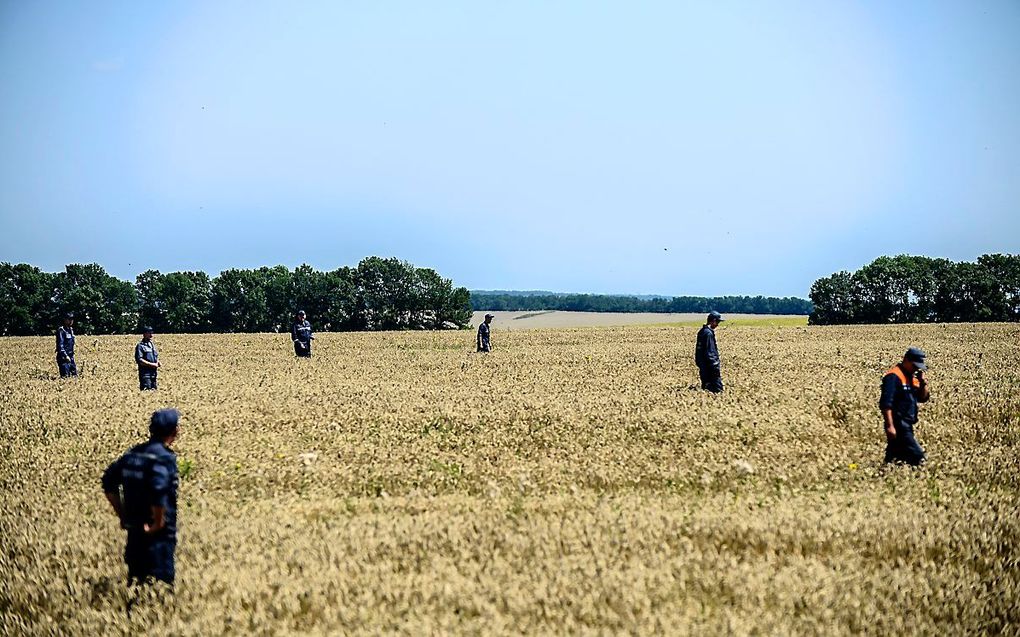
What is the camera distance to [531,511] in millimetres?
8914

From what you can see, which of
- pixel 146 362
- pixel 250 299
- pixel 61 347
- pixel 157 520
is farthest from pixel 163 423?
pixel 250 299

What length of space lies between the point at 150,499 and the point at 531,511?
407 centimetres

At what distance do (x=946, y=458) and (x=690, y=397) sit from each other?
542 cm

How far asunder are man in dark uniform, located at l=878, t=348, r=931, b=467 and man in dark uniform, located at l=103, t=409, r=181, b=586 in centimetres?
886

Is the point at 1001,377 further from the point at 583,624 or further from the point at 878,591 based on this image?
the point at 583,624

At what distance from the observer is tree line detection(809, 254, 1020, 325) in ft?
259

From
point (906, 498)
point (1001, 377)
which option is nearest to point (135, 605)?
point (906, 498)

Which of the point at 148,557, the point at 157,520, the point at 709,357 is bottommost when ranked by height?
the point at 148,557

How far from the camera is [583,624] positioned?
19.0 feet

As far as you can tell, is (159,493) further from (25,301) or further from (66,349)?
(25,301)

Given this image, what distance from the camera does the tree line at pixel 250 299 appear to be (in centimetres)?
8131

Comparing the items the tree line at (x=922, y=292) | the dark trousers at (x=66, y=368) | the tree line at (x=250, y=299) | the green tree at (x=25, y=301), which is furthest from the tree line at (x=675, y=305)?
the dark trousers at (x=66, y=368)

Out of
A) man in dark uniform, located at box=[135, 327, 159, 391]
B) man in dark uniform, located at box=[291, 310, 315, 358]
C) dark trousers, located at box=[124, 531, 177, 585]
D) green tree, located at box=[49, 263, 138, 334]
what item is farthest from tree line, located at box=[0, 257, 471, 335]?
dark trousers, located at box=[124, 531, 177, 585]

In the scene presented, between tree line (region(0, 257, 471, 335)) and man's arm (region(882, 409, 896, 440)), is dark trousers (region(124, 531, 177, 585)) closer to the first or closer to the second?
man's arm (region(882, 409, 896, 440))
